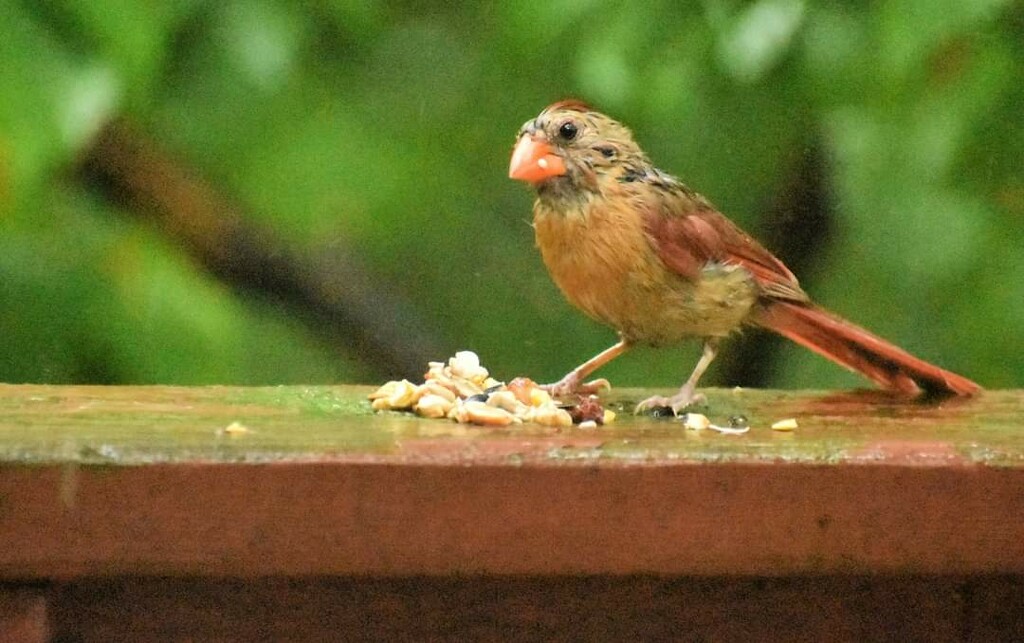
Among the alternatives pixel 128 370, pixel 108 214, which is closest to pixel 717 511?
pixel 128 370

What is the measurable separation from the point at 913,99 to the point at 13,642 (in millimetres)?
2347

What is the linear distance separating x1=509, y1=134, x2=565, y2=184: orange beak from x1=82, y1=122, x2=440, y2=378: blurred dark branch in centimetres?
130

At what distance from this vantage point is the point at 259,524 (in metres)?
1.25

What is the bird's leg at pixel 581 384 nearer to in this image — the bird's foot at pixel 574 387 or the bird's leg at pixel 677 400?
the bird's foot at pixel 574 387

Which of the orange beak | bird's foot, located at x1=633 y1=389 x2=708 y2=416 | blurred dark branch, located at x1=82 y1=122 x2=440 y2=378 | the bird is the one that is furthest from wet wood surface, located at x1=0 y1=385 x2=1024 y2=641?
blurred dark branch, located at x1=82 y1=122 x2=440 y2=378

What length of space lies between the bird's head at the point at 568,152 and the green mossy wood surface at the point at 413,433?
1.25ft

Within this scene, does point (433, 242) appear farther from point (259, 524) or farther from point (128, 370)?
point (259, 524)

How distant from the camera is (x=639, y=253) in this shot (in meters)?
2.06

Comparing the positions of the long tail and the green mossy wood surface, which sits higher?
the long tail

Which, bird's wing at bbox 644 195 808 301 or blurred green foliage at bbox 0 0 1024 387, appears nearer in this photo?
bird's wing at bbox 644 195 808 301

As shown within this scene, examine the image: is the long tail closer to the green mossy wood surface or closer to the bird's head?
the green mossy wood surface

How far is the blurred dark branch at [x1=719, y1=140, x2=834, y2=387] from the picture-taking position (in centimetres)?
331

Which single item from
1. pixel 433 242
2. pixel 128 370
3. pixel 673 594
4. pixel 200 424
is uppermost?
pixel 433 242

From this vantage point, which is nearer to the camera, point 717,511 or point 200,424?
point 717,511
